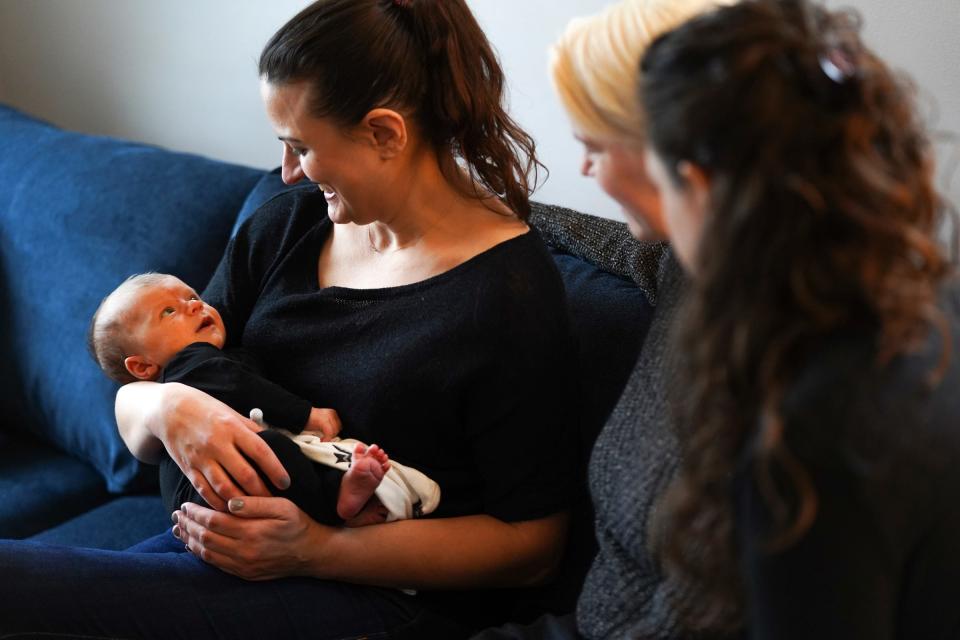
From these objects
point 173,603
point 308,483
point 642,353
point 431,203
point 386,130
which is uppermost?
point 386,130

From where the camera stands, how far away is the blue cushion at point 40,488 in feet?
6.47

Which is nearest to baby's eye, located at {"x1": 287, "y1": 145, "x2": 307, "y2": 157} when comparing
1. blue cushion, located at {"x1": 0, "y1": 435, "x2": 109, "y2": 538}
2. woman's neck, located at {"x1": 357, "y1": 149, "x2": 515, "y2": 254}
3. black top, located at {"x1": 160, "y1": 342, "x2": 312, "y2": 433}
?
woman's neck, located at {"x1": 357, "y1": 149, "x2": 515, "y2": 254}

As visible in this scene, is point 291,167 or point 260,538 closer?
point 260,538

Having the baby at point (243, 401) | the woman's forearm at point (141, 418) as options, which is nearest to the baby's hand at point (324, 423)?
the baby at point (243, 401)

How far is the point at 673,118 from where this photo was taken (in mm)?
852

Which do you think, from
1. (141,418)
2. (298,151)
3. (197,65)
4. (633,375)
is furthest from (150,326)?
(197,65)

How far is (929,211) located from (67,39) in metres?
2.55

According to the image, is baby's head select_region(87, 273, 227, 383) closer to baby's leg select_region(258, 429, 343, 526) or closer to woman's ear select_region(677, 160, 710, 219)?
baby's leg select_region(258, 429, 343, 526)

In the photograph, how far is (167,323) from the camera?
1.62 m

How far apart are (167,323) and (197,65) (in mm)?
1151

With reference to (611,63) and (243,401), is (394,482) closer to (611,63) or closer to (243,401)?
(243,401)

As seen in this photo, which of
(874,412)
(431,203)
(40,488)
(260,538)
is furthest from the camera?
(40,488)

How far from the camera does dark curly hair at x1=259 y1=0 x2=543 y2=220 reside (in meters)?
1.38

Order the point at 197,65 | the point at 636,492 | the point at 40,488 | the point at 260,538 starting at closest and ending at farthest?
the point at 636,492 → the point at 260,538 → the point at 40,488 → the point at 197,65
